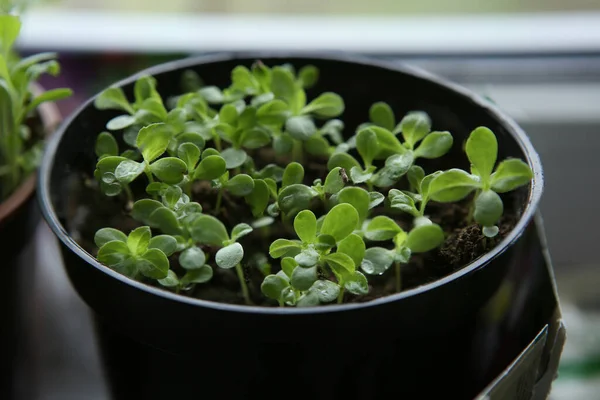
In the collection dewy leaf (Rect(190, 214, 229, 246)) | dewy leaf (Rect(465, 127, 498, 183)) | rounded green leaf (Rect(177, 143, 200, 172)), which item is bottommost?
dewy leaf (Rect(190, 214, 229, 246))

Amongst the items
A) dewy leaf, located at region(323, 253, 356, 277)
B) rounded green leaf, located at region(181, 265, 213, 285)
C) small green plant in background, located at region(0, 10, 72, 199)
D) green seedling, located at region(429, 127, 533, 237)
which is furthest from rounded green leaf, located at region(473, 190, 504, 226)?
small green plant in background, located at region(0, 10, 72, 199)

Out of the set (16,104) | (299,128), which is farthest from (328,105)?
(16,104)

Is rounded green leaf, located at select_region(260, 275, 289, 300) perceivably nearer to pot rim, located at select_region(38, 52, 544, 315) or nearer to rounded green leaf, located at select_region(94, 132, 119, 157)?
pot rim, located at select_region(38, 52, 544, 315)

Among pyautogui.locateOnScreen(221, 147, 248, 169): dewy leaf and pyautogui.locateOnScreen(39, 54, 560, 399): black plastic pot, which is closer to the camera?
pyautogui.locateOnScreen(39, 54, 560, 399): black plastic pot

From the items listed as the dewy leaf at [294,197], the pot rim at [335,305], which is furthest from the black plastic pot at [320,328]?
the dewy leaf at [294,197]

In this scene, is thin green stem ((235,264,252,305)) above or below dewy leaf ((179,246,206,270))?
below

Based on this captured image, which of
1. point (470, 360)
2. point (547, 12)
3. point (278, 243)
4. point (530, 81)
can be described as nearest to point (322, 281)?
point (278, 243)
